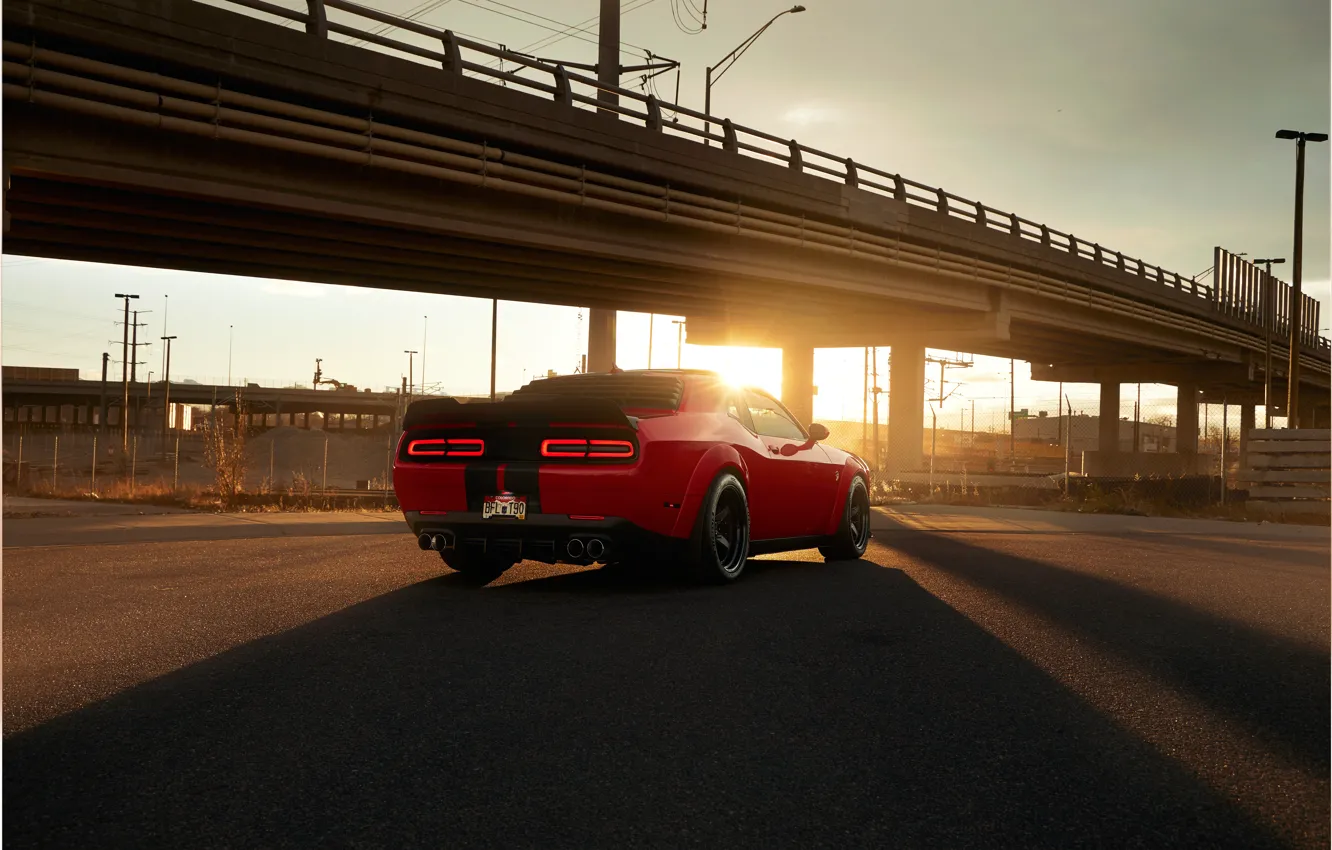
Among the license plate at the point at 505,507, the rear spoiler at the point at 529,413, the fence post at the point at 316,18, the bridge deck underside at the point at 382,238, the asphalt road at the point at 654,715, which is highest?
the fence post at the point at 316,18

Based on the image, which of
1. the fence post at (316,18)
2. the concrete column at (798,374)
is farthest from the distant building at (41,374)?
the fence post at (316,18)

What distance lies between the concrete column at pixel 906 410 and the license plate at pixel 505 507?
3185 centimetres

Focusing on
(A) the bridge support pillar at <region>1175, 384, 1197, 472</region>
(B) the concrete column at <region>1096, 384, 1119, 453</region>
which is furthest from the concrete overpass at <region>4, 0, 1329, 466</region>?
(A) the bridge support pillar at <region>1175, 384, 1197, 472</region>

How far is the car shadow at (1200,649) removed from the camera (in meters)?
4.39

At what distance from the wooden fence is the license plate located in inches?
719

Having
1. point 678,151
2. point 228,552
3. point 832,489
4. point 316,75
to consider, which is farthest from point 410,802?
point 678,151

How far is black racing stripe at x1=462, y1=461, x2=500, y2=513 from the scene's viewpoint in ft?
24.1

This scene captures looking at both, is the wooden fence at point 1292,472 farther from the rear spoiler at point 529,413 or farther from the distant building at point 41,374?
the distant building at point 41,374

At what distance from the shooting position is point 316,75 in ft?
51.7

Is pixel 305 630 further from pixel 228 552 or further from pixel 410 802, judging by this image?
pixel 228 552

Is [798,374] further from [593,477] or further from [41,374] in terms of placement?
[41,374]

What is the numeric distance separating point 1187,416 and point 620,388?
72385mm

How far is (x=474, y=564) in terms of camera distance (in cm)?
827

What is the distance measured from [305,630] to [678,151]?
54.9 ft
